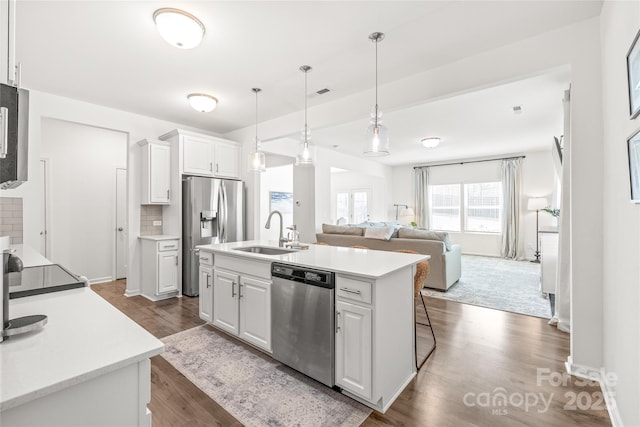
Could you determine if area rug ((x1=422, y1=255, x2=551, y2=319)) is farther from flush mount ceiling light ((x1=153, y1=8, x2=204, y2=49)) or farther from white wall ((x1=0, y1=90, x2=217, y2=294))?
white wall ((x1=0, y1=90, x2=217, y2=294))

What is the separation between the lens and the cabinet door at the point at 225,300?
2678 mm

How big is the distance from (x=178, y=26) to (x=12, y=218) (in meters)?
3.15

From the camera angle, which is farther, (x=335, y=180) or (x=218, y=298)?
(x=335, y=180)

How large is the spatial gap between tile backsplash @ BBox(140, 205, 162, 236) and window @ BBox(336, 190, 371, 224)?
6.03 m

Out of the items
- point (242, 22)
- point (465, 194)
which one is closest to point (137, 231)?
point (242, 22)

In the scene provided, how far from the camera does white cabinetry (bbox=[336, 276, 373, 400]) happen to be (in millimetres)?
1769

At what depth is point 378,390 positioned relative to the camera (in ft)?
5.80

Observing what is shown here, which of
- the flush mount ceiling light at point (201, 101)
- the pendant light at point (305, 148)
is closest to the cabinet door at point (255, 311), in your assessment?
the pendant light at point (305, 148)

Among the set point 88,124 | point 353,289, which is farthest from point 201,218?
point 353,289

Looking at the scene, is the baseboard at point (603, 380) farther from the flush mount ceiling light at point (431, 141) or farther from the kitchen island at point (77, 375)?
the flush mount ceiling light at point (431, 141)

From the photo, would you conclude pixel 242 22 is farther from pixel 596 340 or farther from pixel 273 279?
pixel 596 340

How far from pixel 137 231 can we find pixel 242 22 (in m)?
3.43

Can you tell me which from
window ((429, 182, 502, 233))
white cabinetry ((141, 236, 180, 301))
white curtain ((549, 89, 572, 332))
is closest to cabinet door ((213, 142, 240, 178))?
white cabinetry ((141, 236, 180, 301))

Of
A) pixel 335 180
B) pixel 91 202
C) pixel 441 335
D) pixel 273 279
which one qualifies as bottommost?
pixel 441 335
